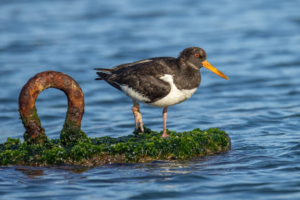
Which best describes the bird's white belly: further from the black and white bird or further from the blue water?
the blue water

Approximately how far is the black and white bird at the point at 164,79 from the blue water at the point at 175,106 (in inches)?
47.8

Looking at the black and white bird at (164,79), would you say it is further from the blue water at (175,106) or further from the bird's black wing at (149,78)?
the blue water at (175,106)

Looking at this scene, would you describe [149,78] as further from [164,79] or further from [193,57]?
[193,57]

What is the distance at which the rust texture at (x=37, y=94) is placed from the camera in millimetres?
7668

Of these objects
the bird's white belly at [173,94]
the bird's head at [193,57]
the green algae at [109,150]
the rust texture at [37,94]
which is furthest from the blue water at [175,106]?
the bird's head at [193,57]

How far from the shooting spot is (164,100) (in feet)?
27.5

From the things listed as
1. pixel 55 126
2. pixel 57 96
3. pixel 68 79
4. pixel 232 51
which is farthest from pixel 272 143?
pixel 232 51

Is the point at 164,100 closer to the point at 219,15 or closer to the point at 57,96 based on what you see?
the point at 57,96

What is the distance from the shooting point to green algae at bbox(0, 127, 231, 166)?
298 inches

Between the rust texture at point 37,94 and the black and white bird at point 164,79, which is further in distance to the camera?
the black and white bird at point 164,79

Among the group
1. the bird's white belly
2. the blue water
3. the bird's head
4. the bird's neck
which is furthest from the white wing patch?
the blue water

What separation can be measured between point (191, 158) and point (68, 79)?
2.35 m

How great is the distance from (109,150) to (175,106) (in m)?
5.62

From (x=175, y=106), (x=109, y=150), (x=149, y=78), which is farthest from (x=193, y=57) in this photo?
(x=175, y=106)
